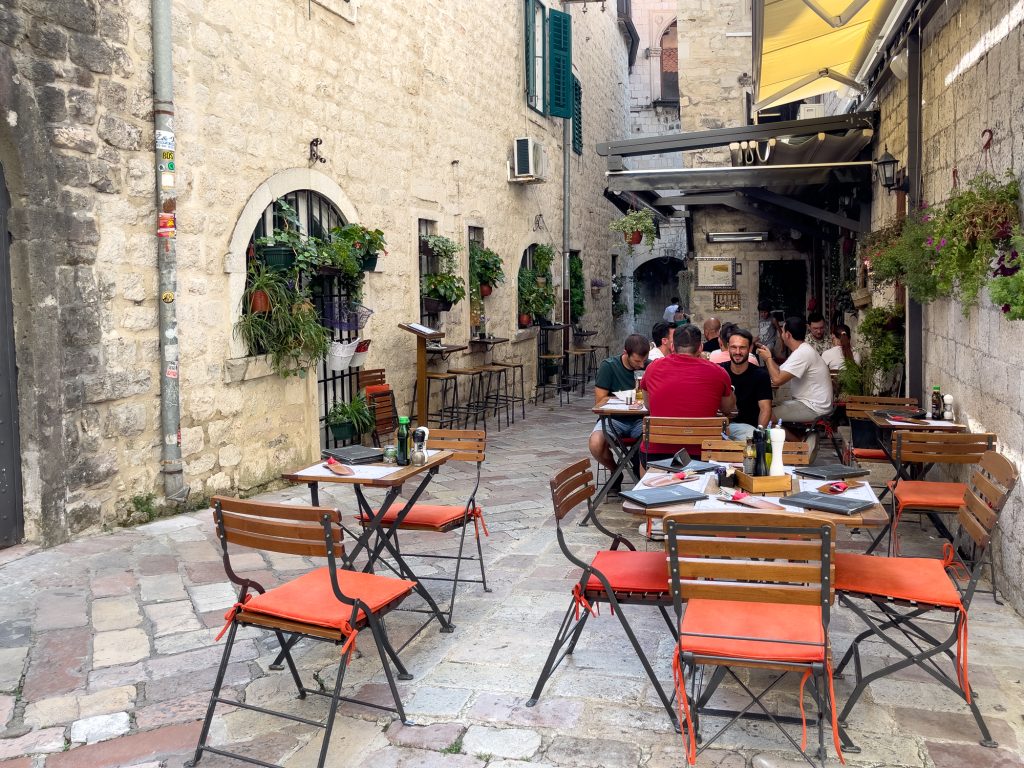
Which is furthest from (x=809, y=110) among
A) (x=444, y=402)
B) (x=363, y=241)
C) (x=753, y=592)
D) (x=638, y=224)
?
(x=753, y=592)

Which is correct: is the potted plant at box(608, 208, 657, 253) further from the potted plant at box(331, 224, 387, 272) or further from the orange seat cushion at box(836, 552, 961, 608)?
the orange seat cushion at box(836, 552, 961, 608)

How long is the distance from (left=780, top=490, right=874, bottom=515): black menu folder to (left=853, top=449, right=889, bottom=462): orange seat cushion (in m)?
2.68

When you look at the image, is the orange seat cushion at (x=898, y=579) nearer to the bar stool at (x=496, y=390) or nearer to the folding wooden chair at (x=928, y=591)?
the folding wooden chair at (x=928, y=591)

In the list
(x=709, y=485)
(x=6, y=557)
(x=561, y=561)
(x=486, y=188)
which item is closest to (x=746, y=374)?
(x=561, y=561)

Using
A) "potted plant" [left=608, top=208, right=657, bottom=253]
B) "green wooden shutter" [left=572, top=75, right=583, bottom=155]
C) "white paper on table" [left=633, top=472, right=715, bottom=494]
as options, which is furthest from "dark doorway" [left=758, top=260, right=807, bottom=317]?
"white paper on table" [left=633, top=472, right=715, bottom=494]

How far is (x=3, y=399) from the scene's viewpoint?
4762 millimetres

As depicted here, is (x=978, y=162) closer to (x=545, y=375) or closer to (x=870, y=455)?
(x=870, y=455)

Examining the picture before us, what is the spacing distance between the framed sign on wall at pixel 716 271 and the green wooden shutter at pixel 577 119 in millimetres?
3524

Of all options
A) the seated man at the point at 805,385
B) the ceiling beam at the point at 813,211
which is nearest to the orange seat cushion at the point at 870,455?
the seated man at the point at 805,385

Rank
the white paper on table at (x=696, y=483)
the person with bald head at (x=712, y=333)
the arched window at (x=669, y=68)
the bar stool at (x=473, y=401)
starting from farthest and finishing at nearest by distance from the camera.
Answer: the arched window at (x=669, y=68) < the bar stool at (x=473, y=401) < the person with bald head at (x=712, y=333) < the white paper on table at (x=696, y=483)

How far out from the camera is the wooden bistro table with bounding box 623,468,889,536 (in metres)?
3.06

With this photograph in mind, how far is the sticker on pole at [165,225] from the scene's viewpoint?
548cm

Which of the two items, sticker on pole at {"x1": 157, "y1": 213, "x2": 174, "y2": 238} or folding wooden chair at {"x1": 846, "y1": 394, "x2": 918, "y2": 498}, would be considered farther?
folding wooden chair at {"x1": 846, "y1": 394, "x2": 918, "y2": 498}

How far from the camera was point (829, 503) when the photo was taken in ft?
10.5
